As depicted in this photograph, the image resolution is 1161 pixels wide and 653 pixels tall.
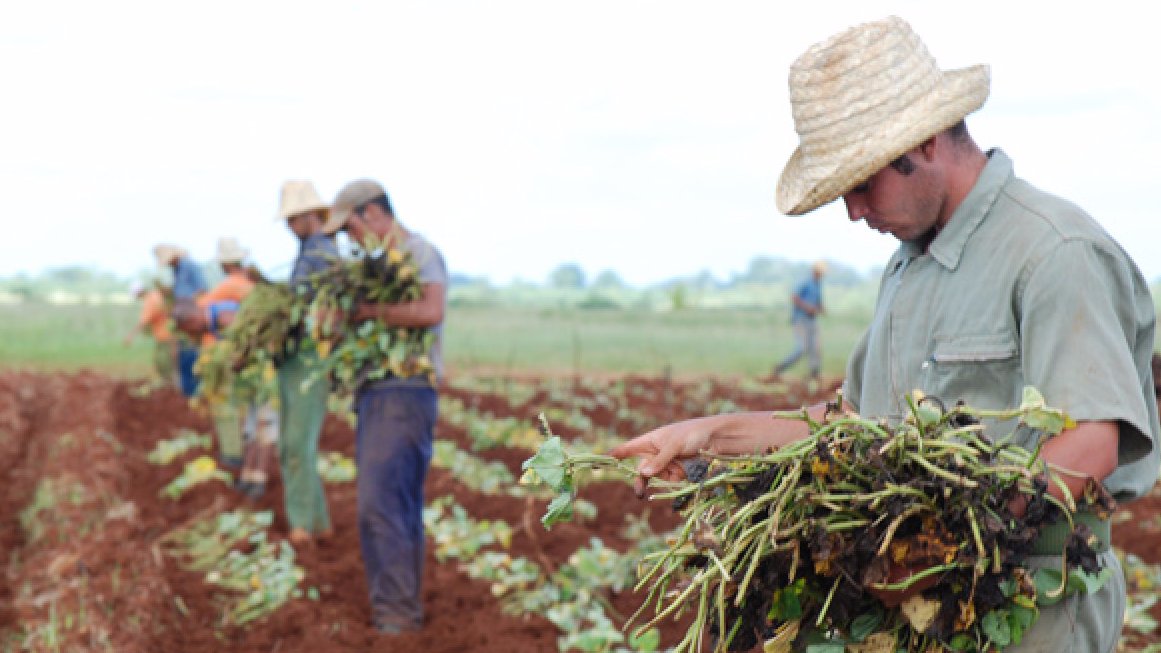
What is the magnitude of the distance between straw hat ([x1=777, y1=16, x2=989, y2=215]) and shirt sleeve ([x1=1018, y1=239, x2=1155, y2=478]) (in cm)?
37

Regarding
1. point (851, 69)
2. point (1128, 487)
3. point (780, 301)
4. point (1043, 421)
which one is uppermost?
point (851, 69)

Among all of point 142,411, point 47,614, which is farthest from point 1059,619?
point 142,411

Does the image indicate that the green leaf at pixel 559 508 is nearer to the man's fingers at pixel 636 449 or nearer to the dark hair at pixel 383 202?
the man's fingers at pixel 636 449

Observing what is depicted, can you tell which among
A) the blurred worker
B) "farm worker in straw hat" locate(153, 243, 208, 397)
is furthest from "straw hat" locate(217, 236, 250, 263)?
the blurred worker

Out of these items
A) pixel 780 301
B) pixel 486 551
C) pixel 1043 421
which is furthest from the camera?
pixel 780 301

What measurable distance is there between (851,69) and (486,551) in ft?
19.3

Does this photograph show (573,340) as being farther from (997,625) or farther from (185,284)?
(997,625)

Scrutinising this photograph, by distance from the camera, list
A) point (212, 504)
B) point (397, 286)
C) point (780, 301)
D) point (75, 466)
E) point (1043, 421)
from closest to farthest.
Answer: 1. point (1043, 421)
2. point (397, 286)
3. point (212, 504)
4. point (75, 466)
5. point (780, 301)

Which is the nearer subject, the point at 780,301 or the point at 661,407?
the point at 661,407

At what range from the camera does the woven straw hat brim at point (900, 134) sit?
103 inches

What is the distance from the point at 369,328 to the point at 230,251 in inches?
212

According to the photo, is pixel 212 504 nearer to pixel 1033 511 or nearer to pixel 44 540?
pixel 44 540

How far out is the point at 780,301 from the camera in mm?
37969

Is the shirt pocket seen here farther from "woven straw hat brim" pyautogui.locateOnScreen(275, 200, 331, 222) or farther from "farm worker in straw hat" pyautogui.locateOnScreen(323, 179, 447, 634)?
"woven straw hat brim" pyautogui.locateOnScreen(275, 200, 331, 222)
